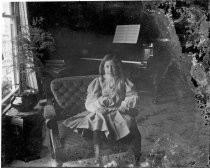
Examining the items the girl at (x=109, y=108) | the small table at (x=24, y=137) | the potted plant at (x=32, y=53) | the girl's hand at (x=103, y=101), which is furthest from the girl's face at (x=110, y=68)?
the small table at (x=24, y=137)

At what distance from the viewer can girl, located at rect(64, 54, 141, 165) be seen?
2.56 metres

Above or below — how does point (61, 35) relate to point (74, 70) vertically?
above

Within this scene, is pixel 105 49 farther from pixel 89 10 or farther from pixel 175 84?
pixel 175 84

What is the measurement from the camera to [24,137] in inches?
101

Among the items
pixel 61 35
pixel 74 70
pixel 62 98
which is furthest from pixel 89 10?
pixel 62 98

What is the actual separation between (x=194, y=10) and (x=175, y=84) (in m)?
0.66

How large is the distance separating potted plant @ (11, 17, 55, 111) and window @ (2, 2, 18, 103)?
43 millimetres

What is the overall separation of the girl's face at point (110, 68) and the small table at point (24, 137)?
68cm

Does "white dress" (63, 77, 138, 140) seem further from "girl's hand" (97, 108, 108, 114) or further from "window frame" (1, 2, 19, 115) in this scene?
"window frame" (1, 2, 19, 115)

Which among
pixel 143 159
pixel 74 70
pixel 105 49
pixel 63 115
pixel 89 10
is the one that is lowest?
pixel 143 159

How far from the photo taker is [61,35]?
2.54 metres

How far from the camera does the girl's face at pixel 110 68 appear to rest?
2.57 metres

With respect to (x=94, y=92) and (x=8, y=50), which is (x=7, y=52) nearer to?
(x=8, y=50)

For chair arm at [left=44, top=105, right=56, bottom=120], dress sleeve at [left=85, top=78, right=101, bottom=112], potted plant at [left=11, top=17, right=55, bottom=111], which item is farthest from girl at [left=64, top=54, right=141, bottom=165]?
potted plant at [left=11, top=17, right=55, bottom=111]
